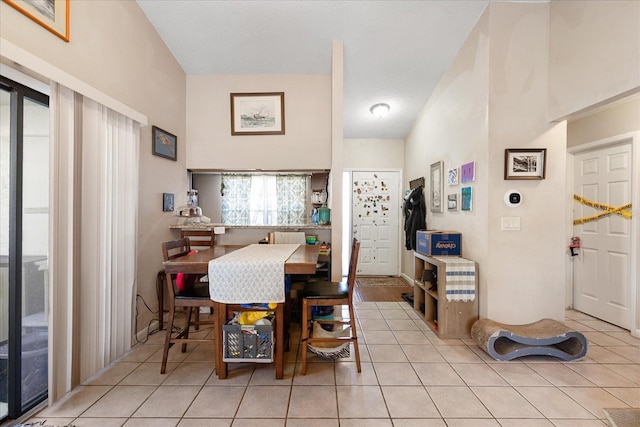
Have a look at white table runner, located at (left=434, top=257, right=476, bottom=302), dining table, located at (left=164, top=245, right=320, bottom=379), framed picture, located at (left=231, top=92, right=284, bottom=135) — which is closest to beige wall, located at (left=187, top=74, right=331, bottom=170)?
framed picture, located at (left=231, top=92, right=284, bottom=135)

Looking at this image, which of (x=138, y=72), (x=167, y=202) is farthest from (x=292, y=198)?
(x=138, y=72)

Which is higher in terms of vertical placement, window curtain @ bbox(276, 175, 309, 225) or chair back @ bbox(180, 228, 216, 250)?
window curtain @ bbox(276, 175, 309, 225)

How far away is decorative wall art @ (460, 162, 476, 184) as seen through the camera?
272 centimetres

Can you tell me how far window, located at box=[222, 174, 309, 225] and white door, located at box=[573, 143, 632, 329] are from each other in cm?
343

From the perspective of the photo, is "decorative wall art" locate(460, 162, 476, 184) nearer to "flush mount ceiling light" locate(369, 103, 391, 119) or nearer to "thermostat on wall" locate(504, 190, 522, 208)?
"thermostat on wall" locate(504, 190, 522, 208)

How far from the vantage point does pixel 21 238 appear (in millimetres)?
1672

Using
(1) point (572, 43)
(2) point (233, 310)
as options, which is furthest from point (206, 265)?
(1) point (572, 43)

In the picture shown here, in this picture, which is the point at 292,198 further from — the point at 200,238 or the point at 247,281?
the point at 247,281

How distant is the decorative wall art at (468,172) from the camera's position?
2.72 metres

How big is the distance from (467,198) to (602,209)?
1667 millimetres

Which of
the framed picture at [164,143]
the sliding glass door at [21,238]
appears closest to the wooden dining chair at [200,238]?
the framed picture at [164,143]

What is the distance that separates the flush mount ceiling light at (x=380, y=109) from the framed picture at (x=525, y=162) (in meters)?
2.06

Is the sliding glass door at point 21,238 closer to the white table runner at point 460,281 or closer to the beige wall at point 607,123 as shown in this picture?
the white table runner at point 460,281

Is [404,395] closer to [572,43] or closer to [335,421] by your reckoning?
[335,421]
